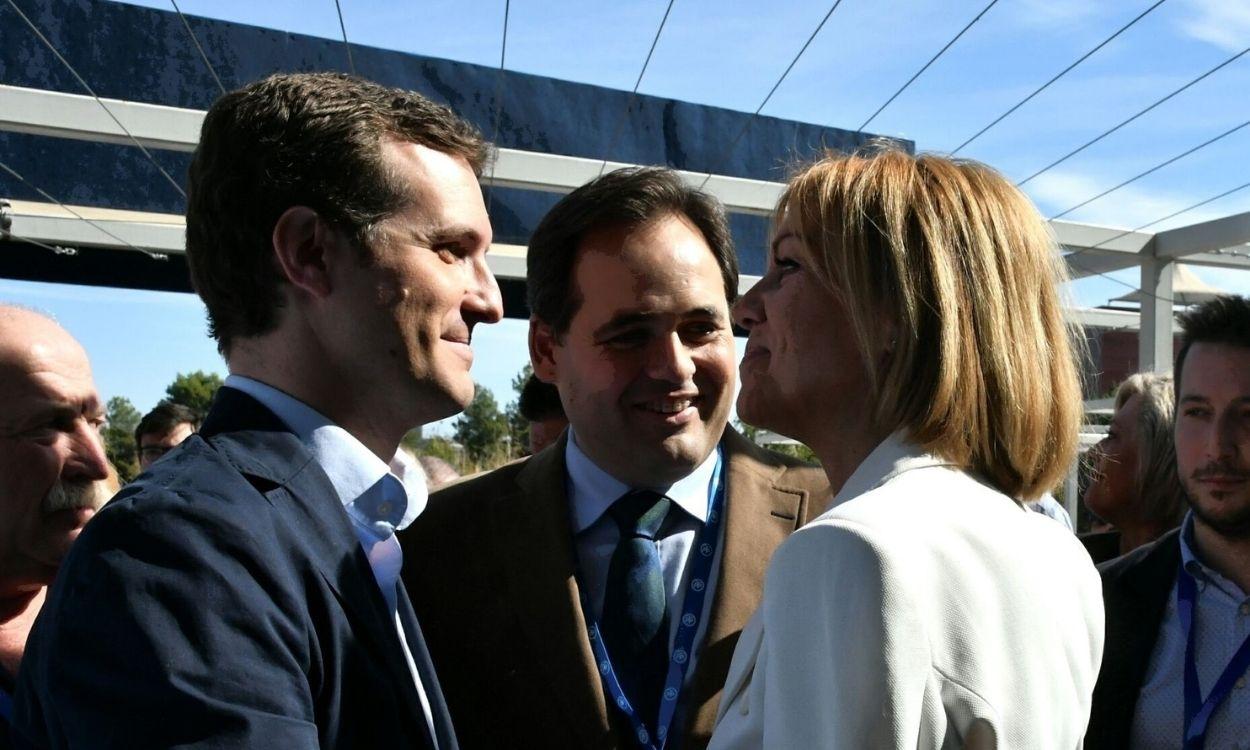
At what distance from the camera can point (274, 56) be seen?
28.0ft

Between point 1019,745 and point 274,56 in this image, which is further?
point 274,56

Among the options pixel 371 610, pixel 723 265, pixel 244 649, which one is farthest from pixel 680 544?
pixel 244 649

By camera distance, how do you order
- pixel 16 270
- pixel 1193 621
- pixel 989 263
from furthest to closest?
pixel 16 270 < pixel 1193 621 < pixel 989 263

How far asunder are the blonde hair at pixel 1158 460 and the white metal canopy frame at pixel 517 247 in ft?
4.28

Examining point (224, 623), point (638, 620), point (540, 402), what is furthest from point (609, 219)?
point (540, 402)

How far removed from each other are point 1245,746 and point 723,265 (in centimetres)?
177

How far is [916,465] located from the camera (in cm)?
148

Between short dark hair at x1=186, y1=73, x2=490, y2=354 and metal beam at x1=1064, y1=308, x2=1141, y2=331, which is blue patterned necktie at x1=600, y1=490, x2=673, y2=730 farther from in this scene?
metal beam at x1=1064, y1=308, x2=1141, y2=331

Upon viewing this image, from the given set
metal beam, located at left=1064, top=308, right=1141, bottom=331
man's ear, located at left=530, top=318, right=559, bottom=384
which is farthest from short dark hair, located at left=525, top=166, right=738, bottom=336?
metal beam, located at left=1064, top=308, right=1141, bottom=331

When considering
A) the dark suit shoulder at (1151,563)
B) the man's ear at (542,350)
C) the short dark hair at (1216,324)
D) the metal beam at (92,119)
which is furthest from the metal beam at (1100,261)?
the man's ear at (542,350)

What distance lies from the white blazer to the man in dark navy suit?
0.50 meters

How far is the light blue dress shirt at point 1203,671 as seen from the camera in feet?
9.07

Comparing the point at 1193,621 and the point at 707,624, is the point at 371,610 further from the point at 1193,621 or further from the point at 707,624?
the point at 1193,621

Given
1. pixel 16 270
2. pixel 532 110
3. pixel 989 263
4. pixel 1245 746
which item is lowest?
pixel 1245 746
